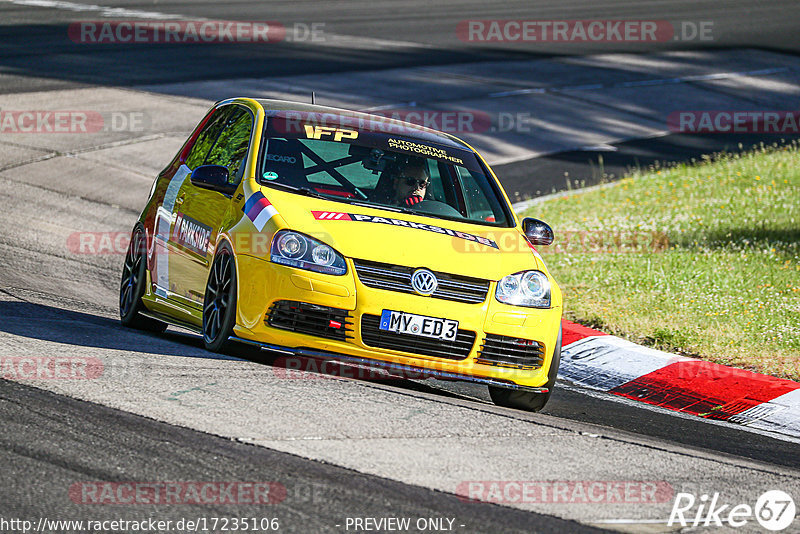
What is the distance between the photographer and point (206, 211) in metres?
7.84

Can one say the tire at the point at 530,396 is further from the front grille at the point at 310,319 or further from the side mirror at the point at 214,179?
the side mirror at the point at 214,179

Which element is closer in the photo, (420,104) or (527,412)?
(527,412)

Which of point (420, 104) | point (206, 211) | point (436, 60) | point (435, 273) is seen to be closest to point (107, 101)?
point (420, 104)

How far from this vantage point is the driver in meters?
7.91

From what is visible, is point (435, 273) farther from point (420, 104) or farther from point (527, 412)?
point (420, 104)

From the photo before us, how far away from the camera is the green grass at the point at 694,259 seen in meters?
9.55

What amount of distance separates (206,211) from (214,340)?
1000 mm

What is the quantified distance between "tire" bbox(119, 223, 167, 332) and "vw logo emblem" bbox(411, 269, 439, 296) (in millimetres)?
2597

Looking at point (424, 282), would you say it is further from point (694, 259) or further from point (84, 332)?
point (694, 259)

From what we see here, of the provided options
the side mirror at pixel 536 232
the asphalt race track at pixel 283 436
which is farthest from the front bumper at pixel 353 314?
the side mirror at pixel 536 232

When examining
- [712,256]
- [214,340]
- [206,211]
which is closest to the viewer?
[214,340]

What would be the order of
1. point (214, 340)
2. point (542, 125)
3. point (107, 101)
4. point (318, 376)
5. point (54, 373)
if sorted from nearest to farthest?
point (54, 373), point (318, 376), point (214, 340), point (107, 101), point (542, 125)

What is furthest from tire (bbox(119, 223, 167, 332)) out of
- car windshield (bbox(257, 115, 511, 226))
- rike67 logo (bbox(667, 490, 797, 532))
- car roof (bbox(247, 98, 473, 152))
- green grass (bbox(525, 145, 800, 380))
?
rike67 logo (bbox(667, 490, 797, 532))

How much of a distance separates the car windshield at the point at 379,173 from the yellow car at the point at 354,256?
0.03 ft
